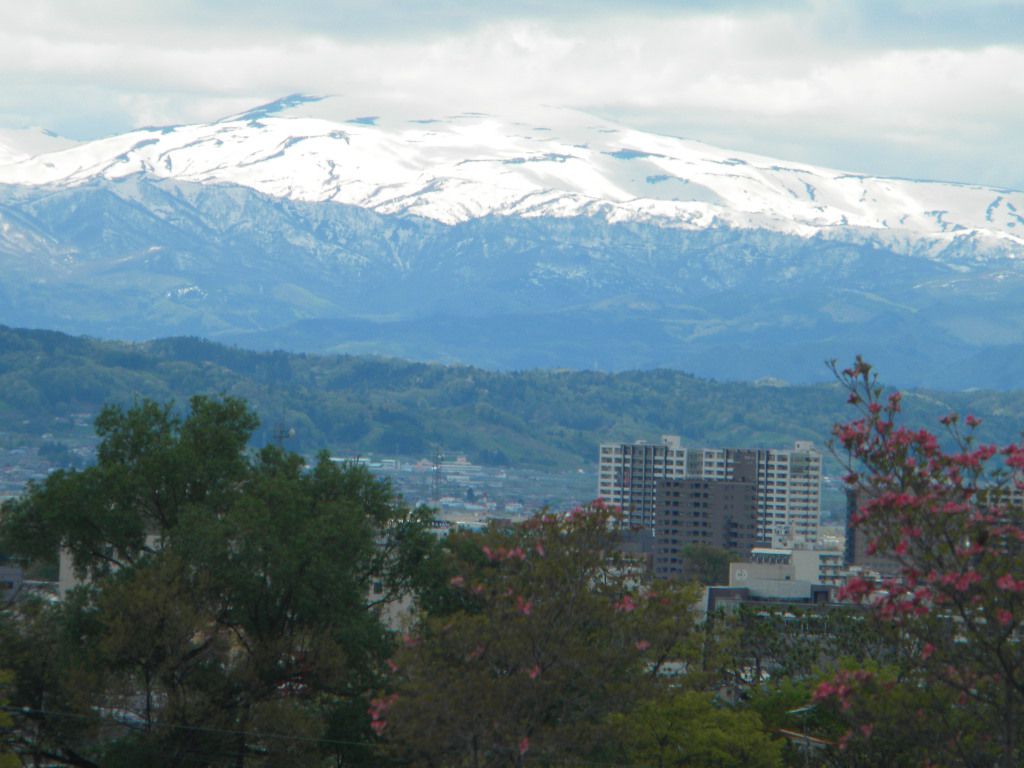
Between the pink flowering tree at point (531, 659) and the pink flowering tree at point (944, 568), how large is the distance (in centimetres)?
639

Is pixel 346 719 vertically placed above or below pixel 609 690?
below

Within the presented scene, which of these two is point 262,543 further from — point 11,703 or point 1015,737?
point 1015,737

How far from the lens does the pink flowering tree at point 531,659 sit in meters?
26.1

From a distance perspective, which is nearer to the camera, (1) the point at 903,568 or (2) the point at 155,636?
(1) the point at 903,568

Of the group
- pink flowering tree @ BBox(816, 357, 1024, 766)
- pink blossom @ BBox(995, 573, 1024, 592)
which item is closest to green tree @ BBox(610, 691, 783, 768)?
pink flowering tree @ BBox(816, 357, 1024, 766)

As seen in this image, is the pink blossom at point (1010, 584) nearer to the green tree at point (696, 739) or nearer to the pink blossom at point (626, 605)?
the pink blossom at point (626, 605)

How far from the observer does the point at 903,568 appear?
65.3 ft

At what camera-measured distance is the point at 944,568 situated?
1981 cm

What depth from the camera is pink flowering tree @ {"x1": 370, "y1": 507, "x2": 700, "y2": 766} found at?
2609 centimetres

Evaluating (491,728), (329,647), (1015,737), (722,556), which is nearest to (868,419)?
(1015,737)

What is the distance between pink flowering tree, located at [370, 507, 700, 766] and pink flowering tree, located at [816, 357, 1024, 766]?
6.39m

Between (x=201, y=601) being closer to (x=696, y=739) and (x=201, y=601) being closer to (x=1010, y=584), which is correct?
(x=696, y=739)

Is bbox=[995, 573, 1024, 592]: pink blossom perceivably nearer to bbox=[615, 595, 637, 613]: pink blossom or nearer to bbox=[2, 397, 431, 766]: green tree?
bbox=[615, 595, 637, 613]: pink blossom

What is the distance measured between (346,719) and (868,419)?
65.7ft
